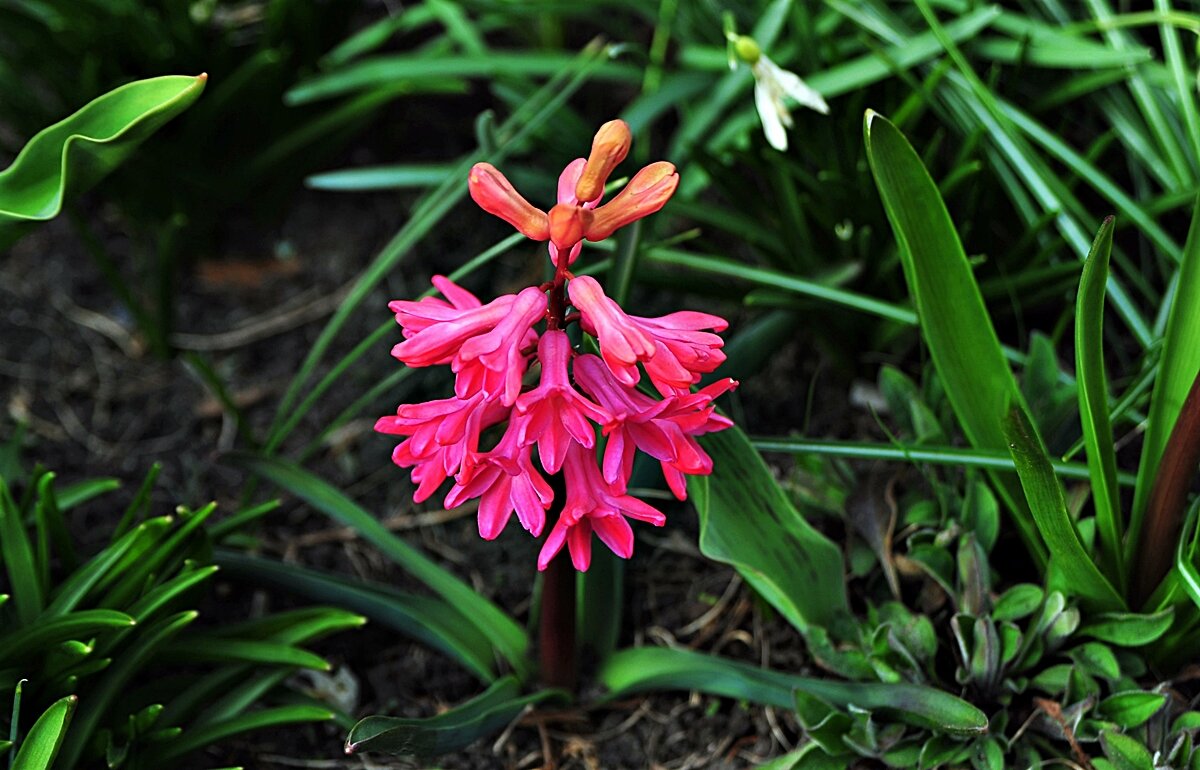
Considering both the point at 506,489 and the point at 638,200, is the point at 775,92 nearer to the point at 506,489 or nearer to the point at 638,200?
the point at 638,200

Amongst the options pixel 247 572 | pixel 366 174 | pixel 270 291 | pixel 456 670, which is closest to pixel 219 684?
pixel 247 572

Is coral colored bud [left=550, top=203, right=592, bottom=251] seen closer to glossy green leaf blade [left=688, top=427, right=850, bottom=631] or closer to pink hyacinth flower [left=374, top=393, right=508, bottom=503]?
pink hyacinth flower [left=374, top=393, right=508, bottom=503]

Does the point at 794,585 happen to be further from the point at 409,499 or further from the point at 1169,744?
the point at 409,499

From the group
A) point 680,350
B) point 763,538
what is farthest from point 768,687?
point 680,350

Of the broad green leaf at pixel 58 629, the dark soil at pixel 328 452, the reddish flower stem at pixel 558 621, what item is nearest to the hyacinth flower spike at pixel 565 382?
the reddish flower stem at pixel 558 621

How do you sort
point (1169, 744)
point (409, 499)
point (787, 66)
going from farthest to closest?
point (787, 66), point (409, 499), point (1169, 744)
